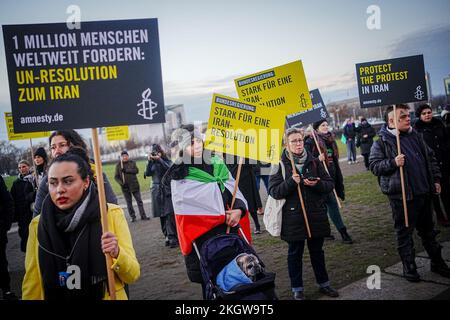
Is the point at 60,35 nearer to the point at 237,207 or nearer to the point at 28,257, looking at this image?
the point at 28,257

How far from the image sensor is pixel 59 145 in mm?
3965

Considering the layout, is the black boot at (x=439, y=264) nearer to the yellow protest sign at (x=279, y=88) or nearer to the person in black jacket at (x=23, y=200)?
the yellow protest sign at (x=279, y=88)

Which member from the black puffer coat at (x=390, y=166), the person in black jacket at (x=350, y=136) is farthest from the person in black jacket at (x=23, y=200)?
the person in black jacket at (x=350, y=136)

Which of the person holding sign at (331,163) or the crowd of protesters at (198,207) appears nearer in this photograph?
the crowd of protesters at (198,207)

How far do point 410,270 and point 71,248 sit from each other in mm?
3951

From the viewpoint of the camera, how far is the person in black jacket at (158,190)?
7559mm

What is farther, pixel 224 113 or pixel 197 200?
pixel 224 113

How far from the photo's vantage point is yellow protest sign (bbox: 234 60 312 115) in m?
4.97

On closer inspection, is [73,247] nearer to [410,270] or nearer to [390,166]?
[390,166]

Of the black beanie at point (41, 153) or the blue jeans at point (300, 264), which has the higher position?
the black beanie at point (41, 153)

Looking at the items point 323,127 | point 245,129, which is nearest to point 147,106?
point 245,129

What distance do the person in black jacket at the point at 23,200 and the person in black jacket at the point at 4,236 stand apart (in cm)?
138

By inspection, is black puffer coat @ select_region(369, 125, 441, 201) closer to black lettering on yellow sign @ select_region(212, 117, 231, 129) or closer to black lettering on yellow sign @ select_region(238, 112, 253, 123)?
Result: black lettering on yellow sign @ select_region(238, 112, 253, 123)

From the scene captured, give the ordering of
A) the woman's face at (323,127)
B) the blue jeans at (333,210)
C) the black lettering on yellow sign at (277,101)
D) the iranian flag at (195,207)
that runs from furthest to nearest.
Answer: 1. the woman's face at (323,127)
2. the blue jeans at (333,210)
3. the black lettering on yellow sign at (277,101)
4. the iranian flag at (195,207)
